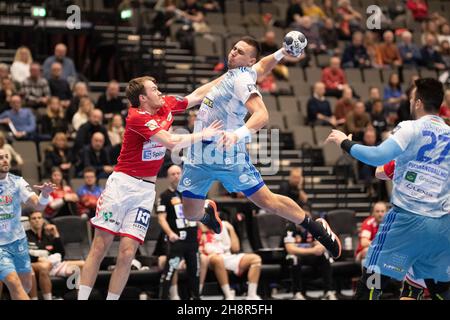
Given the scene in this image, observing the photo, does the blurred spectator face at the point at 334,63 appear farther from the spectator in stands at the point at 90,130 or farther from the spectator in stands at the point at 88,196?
the spectator in stands at the point at 88,196

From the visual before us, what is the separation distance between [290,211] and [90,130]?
281 inches

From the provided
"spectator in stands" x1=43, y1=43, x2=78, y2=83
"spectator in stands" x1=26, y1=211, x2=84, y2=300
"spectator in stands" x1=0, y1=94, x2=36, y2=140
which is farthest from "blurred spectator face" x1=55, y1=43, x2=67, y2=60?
"spectator in stands" x1=26, y1=211, x2=84, y2=300

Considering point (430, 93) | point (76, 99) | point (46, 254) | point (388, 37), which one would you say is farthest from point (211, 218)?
point (388, 37)

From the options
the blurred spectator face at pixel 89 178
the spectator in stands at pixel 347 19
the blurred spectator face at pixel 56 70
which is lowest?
the blurred spectator face at pixel 89 178


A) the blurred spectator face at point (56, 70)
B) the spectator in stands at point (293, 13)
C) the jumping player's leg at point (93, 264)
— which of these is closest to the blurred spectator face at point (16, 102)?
the blurred spectator face at point (56, 70)

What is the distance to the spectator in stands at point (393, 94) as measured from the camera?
19.5 metres

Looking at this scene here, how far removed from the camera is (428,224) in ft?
25.2

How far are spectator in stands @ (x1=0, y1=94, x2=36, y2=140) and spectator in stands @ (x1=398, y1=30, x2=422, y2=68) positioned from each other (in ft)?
31.3

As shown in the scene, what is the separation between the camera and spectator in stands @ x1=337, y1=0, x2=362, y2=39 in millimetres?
22125

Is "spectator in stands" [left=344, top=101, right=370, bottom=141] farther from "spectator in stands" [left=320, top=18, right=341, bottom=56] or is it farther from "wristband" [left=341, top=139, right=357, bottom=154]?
"wristband" [left=341, top=139, right=357, bottom=154]

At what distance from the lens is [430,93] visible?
25.5 ft

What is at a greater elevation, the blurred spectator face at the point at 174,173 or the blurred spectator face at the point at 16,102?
the blurred spectator face at the point at 16,102

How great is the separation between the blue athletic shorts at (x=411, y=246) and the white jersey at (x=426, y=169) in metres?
0.09

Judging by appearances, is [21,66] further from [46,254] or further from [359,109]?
[359,109]
